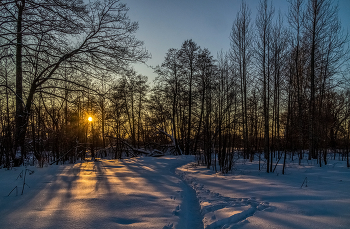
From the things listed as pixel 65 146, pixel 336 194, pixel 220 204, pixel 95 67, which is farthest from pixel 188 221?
pixel 65 146

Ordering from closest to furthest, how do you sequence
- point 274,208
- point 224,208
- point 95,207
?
point 95,207
point 274,208
point 224,208

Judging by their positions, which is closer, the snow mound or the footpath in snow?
the footpath in snow

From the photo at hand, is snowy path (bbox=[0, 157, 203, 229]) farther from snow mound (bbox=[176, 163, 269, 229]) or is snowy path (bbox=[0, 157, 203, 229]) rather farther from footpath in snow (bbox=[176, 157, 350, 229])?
footpath in snow (bbox=[176, 157, 350, 229])

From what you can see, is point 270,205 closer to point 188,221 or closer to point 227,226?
point 227,226

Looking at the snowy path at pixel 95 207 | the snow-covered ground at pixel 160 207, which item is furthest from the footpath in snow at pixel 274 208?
the snowy path at pixel 95 207

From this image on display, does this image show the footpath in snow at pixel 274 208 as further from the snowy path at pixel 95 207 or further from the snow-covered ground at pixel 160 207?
the snowy path at pixel 95 207

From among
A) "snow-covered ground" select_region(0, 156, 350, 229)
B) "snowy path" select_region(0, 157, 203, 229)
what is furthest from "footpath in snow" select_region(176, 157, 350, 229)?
"snowy path" select_region(0, 157, 203, 229)

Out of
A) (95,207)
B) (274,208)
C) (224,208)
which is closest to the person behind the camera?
(95,207)

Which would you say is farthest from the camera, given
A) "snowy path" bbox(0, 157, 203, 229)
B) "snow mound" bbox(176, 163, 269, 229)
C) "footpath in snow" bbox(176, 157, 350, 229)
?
"snow mound" bbox(176, 163, 269, 229)

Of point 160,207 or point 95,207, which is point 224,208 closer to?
point 160,207

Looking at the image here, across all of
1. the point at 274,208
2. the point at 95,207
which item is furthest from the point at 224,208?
the point at 95,207

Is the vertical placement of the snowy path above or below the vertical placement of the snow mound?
above

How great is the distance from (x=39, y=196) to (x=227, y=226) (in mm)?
2661

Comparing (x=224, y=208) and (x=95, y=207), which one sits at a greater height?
(x=95, y=207)
